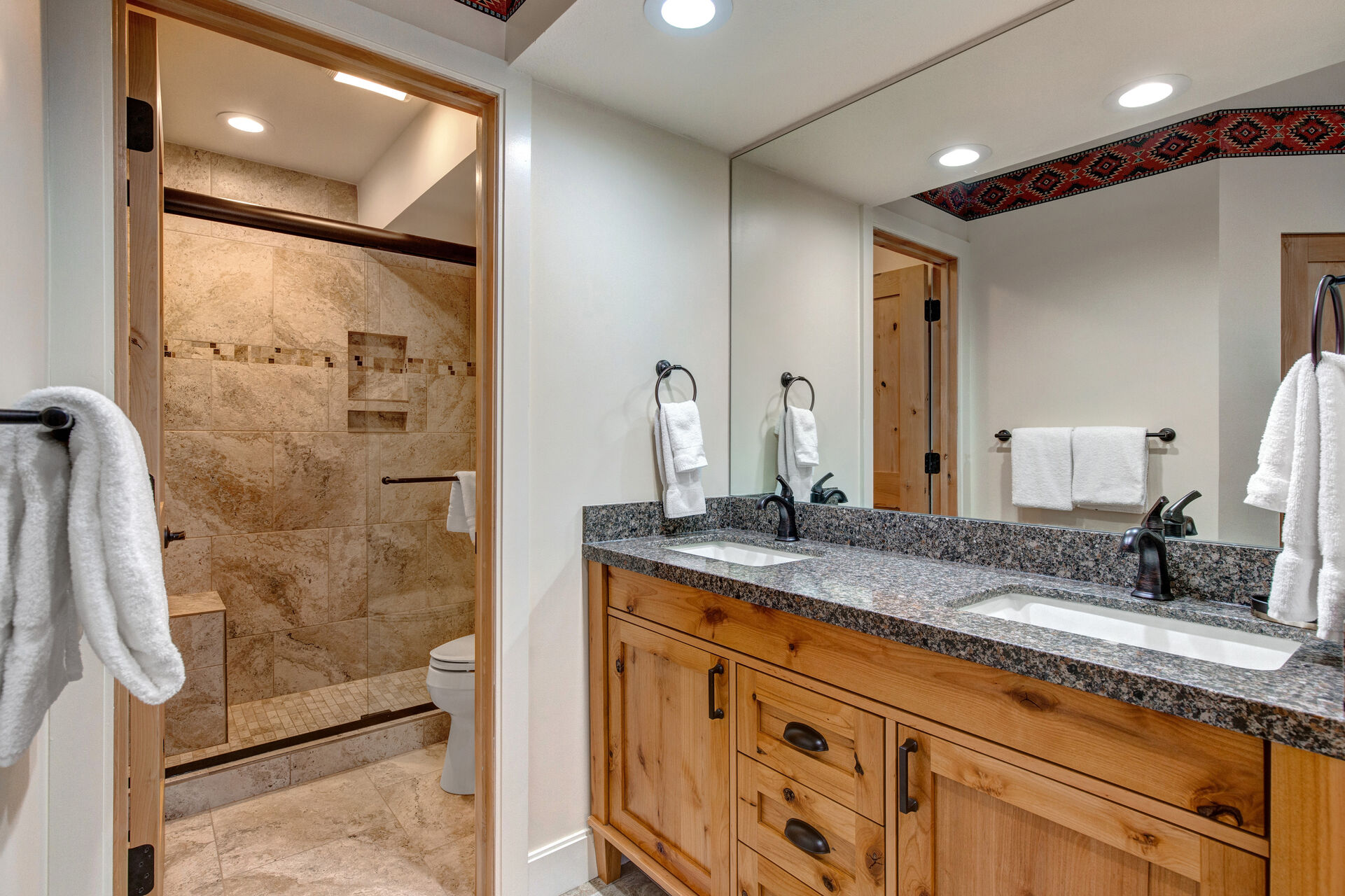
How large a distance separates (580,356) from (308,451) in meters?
1.82

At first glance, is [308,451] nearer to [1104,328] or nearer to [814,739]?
[814,739]

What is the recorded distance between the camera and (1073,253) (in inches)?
55.9

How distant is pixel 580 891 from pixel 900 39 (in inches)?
93.0

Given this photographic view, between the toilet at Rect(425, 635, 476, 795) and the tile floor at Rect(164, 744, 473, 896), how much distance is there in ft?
0.20

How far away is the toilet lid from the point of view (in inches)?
91.4

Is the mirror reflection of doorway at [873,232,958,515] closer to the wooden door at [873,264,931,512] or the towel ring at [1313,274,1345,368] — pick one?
the wooden door at [873,264,931,512]

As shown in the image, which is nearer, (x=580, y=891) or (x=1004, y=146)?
(x=1004, y=146)

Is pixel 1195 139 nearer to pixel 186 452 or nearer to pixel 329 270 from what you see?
pixel 329 270

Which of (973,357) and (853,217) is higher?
(853,217)

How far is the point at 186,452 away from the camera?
8.94ft

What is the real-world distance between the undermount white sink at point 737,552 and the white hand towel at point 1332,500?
108 cm

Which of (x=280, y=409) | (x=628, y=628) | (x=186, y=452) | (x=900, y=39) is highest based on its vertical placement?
(x=900, y=39)

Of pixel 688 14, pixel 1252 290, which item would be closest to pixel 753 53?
pixel 688 14

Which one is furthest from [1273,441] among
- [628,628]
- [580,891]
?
[580,891]
